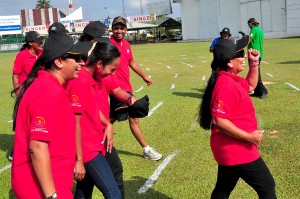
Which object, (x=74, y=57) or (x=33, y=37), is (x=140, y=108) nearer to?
(x=74, y=57)

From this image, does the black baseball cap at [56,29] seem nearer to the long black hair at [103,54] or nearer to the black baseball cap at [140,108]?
the long black hair at [103,54]

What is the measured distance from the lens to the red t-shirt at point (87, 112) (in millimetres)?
2861

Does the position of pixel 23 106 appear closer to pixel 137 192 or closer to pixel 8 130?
pixel 137 192

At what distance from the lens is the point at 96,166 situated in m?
3.08

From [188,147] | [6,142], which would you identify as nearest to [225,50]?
[188,147]

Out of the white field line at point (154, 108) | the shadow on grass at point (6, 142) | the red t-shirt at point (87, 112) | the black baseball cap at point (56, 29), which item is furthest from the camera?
the white field line at point (154, 108)

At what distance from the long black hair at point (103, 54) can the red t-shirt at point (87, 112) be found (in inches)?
5.3

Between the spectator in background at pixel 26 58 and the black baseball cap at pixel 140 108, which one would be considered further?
the spectator in background at pixel 26 58

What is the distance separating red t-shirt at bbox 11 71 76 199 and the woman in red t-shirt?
4.00 feet

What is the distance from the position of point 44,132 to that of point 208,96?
1.53m

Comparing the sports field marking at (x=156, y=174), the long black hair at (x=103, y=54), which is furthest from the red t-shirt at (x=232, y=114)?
the sports field marking at (x=156, y=174)

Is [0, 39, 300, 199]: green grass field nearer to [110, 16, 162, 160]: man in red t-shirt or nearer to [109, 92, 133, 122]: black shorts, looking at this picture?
[110, 16, 162, 160]: man in red t-shirt

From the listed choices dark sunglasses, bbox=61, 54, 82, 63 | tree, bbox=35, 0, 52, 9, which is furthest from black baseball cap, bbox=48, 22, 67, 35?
tree, bbox=35, 0, 52, 9

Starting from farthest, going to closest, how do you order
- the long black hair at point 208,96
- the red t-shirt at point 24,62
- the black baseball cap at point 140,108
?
1. the red t-shirt at point 24,62
2. the black baseball cap at point 140,108
3. the long black hair at point 208,96
